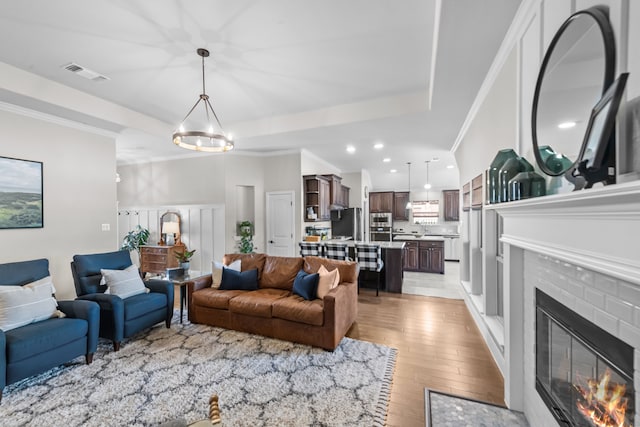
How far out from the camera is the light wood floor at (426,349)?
2.23 meters

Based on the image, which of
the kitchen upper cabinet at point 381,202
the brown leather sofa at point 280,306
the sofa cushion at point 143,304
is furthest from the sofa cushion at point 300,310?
the kitchen upper cabinet at point 381,202

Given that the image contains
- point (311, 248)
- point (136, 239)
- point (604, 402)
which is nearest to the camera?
point (604, 402)

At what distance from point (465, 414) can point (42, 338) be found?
3.45m

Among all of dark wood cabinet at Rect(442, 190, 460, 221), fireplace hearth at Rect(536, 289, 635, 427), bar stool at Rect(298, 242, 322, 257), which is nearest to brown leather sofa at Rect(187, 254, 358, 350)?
bar stool at Rect(298, 242, 322, 257)

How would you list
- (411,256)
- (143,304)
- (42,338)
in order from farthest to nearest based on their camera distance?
(411,256), (143,304), (42,338)

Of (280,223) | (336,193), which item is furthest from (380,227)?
(280,223)

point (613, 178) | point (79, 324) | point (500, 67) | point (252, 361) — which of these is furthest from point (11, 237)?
point (500, 67)

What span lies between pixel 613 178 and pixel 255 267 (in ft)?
12.1

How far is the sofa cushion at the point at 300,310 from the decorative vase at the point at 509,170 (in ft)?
6.54

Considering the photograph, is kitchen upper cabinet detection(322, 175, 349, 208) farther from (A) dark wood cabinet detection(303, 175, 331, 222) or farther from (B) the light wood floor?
(B) the light wood floor

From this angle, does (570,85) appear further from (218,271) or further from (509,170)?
(218,271)

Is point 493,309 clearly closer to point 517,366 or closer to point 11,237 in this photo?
point 517,366

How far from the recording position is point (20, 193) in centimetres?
350

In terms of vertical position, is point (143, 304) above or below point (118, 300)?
below
